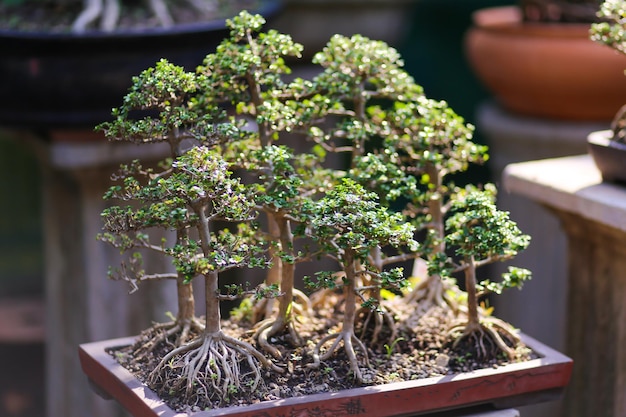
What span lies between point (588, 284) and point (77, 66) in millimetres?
838

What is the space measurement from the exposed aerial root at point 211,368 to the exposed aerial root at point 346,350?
5 centimetres

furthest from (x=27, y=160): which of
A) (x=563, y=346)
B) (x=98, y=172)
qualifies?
(x=563, y=346)

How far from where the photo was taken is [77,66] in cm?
142

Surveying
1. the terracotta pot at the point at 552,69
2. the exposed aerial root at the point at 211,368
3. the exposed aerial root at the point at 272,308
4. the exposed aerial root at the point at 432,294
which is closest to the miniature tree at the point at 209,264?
the exposed aerial root at the point at 211,368

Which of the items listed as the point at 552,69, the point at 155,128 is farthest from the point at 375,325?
the point at 552,69

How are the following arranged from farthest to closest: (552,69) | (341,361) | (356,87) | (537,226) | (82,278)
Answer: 1. (537,226)
2. (552,69)
3. (82,278)
4. (356,87)
5. (341,361)

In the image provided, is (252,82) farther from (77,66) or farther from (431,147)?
(77,66)

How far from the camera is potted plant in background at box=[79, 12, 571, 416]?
92cm

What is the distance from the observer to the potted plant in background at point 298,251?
0.92 meters

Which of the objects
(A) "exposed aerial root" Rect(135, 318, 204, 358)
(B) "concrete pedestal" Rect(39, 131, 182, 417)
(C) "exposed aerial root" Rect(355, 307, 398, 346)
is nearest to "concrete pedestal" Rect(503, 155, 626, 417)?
(C) "exposed aerial root" Rect(355, 307, 398, 346)

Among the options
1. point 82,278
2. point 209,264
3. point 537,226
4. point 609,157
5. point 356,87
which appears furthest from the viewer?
point 537,226

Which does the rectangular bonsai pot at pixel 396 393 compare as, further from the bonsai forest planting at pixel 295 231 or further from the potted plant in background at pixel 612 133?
the potted plant in background at pixel 612 133

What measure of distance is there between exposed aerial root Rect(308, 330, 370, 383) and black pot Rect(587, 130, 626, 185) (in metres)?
0.44

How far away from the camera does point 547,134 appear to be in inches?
76.4
